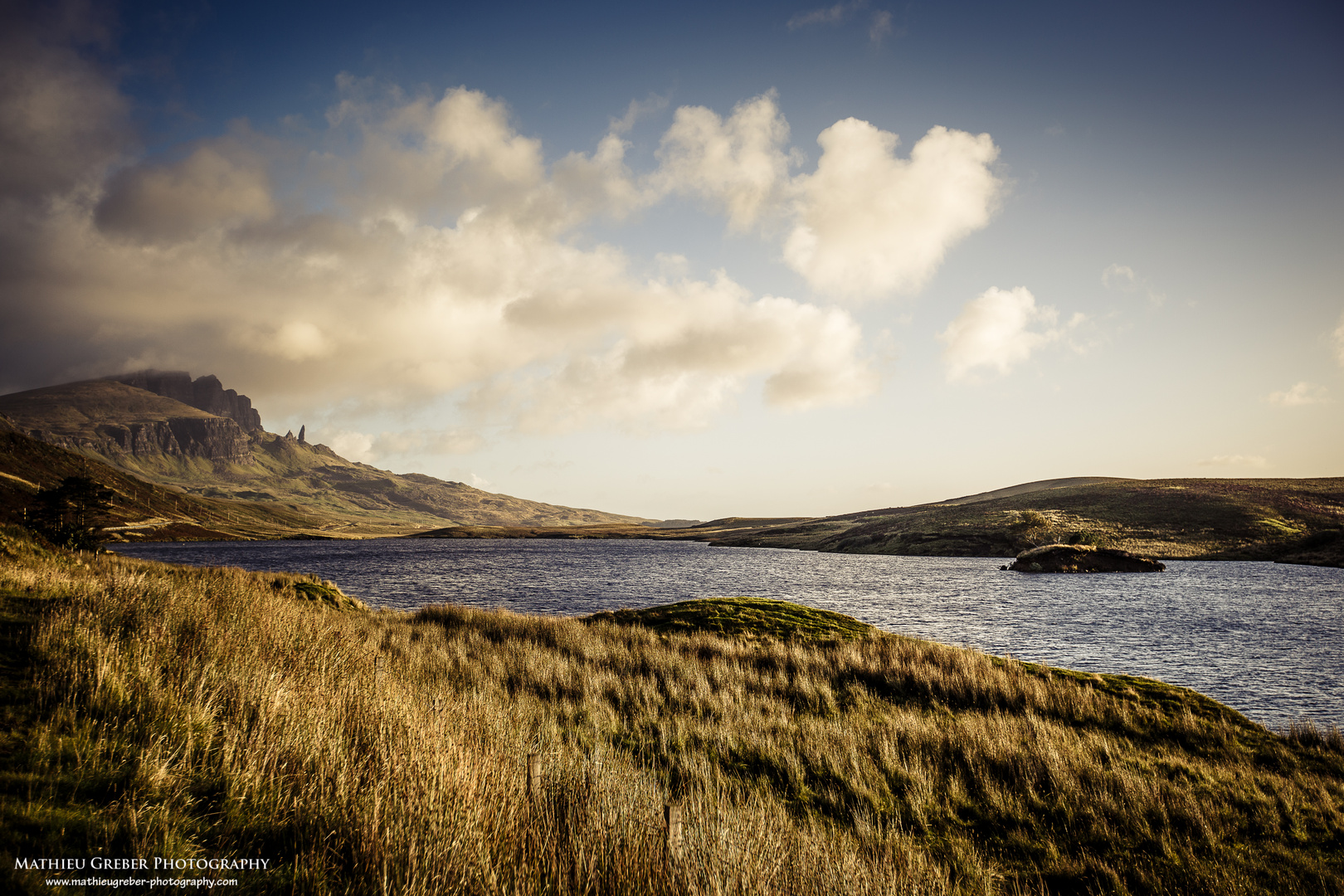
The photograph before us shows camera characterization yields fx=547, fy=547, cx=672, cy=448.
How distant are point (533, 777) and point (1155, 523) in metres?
101

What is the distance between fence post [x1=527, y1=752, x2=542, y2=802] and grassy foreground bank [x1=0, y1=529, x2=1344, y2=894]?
5.8 inches

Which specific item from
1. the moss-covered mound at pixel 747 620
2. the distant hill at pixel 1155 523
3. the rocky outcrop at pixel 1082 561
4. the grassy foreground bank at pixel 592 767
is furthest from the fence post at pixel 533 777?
the distant hill at pixel 1155 523

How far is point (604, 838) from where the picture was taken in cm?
415

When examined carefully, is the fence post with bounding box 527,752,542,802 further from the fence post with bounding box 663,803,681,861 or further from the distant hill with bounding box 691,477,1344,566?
the distant hill with bounding box 691,477,1344,566

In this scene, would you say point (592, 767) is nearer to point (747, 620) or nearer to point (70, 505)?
point (747, 620)

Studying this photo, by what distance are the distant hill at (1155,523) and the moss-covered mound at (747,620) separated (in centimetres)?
6156

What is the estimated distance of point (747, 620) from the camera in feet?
70.6

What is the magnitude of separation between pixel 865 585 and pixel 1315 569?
44.5 m

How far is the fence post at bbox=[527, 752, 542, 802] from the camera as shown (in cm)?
512

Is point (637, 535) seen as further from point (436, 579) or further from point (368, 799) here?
point (368, 799)

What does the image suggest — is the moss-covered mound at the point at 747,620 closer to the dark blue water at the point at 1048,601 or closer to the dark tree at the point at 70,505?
the dark blue water at the point at 1048,601

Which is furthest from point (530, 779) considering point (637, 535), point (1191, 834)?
point (637, 535)

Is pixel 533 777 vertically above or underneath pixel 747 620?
above

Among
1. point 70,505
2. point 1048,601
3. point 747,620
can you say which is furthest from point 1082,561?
point 70,505
